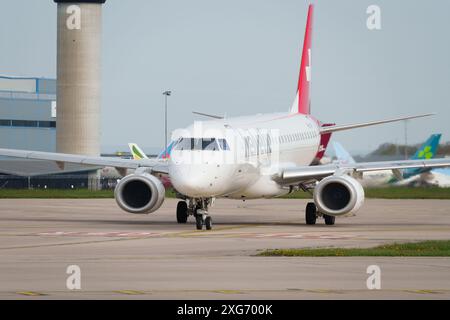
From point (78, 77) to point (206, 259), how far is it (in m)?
76.7

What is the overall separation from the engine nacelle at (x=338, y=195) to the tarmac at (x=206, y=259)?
747 millimetres

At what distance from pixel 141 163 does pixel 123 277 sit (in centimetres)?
2086

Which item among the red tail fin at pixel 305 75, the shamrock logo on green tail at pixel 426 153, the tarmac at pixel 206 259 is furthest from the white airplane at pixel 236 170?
the shamrock logo on green tail at pixel 426 153

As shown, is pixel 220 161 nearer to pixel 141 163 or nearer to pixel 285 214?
pixel 141 163

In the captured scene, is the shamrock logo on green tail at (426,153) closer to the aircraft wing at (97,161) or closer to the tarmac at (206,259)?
the tarmac at (206,259)

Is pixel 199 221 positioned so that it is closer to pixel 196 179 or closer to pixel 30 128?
pixel 196 179

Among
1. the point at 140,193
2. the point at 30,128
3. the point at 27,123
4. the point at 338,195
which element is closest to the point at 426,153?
the point at 338,195

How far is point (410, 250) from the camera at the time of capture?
28.0 metres

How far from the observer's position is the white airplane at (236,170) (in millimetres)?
35781

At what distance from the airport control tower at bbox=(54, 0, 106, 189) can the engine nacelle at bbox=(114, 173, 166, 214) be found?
61257mm

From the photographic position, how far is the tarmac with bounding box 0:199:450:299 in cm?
1928

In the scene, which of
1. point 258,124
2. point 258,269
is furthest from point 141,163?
point 258,269

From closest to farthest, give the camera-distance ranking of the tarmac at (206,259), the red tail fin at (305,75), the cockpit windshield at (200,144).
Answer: the tarmac at (206,259) → the cockpit windshield at (200,144) → the red tail fin at (305,75)

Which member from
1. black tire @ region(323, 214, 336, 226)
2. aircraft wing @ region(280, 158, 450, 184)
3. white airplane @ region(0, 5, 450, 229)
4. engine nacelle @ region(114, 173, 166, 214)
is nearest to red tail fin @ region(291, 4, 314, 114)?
white airplane @ region(0, 5, 450, 229)
